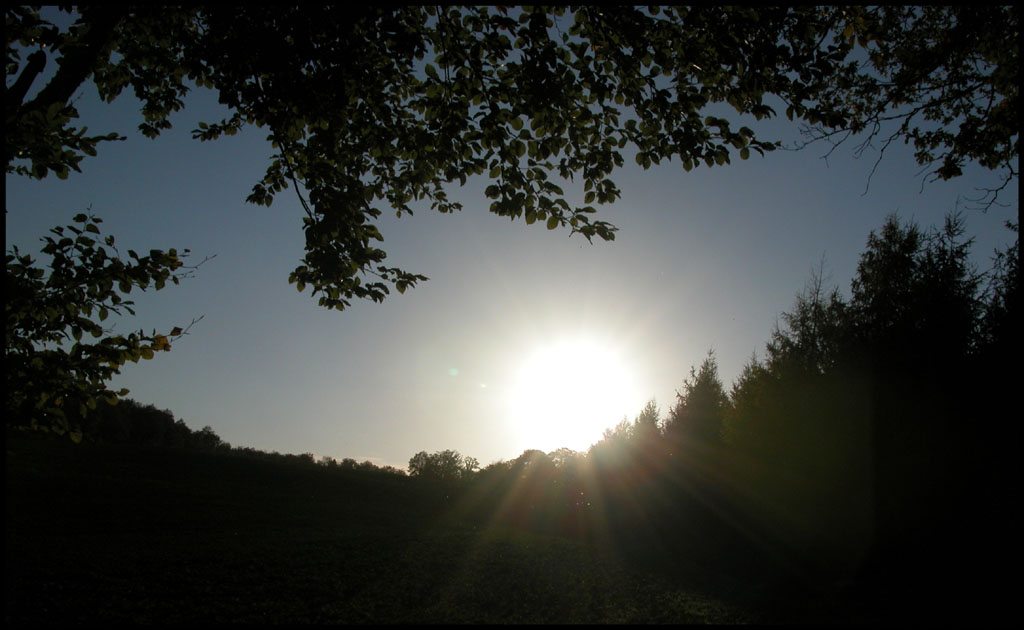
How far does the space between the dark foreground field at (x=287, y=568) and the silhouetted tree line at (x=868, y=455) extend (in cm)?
323

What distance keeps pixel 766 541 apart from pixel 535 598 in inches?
346

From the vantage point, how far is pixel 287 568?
43.9 feet

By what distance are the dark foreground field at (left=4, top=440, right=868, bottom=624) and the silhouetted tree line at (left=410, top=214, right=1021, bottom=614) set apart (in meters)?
3.23

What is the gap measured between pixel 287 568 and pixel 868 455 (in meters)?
15.6

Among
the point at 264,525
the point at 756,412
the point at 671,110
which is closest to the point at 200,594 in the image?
the point at 264,525

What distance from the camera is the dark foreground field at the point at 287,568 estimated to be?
9695mm

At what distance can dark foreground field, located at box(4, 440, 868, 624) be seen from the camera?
970 cm

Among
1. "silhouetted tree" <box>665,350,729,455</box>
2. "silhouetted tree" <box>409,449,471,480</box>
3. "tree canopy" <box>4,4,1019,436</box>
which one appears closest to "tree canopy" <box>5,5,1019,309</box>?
"tree canopy" <box>4,4,1019,436</box>

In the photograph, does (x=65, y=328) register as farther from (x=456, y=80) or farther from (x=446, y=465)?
(x=446, y=465)

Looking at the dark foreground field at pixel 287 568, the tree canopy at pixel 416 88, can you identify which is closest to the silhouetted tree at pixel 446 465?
the dark foreground field at pixel 287 568

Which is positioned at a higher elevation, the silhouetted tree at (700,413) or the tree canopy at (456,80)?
the silhouetted tree at (700,413)

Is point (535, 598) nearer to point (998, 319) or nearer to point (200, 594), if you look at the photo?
point (200, 594)

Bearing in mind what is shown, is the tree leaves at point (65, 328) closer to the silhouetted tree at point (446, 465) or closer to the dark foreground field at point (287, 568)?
the dark foreground field at point (287, 568)

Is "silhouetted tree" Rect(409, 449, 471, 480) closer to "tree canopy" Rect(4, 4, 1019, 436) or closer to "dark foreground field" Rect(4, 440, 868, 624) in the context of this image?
"dark foreground field" Rect(4, 440, 868, 624)
